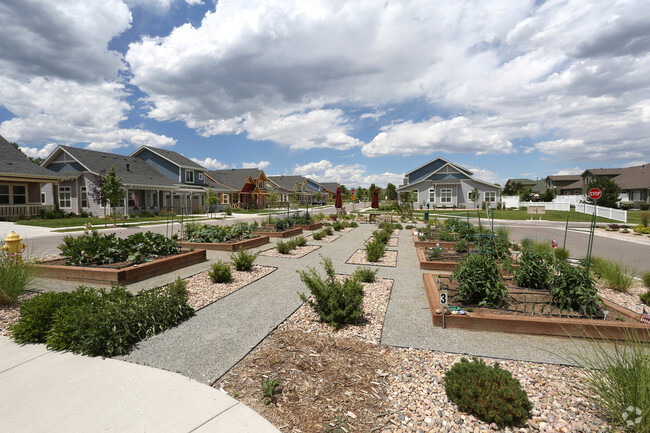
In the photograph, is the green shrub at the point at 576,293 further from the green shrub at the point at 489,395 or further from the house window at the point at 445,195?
the house window at the point at 445,195

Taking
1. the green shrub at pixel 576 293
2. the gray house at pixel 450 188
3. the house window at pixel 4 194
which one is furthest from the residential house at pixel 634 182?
the house window at pixel 4 194

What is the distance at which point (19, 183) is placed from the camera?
2394cm

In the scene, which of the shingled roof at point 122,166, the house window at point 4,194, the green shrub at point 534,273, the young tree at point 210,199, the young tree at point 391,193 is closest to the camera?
the green shrub at point 534,273

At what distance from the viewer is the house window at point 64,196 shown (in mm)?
28438

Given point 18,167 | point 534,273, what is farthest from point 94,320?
point 18,167

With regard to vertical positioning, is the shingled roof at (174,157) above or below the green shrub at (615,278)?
above

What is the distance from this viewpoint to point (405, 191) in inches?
1836

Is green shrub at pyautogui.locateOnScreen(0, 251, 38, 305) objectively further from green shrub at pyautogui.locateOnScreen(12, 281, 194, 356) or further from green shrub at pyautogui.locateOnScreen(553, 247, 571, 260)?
green shrub at pyautogui.locateOnScreen(553, 247, 571, 260)

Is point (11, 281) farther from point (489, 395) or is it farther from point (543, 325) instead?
point (543, 325)

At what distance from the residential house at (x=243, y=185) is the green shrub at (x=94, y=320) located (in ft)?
129

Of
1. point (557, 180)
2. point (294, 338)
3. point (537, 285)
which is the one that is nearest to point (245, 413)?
point (294, 338)

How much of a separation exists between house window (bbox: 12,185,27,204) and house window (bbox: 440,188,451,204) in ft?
149

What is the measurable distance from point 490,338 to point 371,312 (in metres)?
1.88

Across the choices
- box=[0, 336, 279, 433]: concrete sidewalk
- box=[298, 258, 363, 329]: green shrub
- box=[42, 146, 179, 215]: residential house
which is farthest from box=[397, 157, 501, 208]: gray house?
box=[0, 336, 279, 433]: concrete sidewalk
